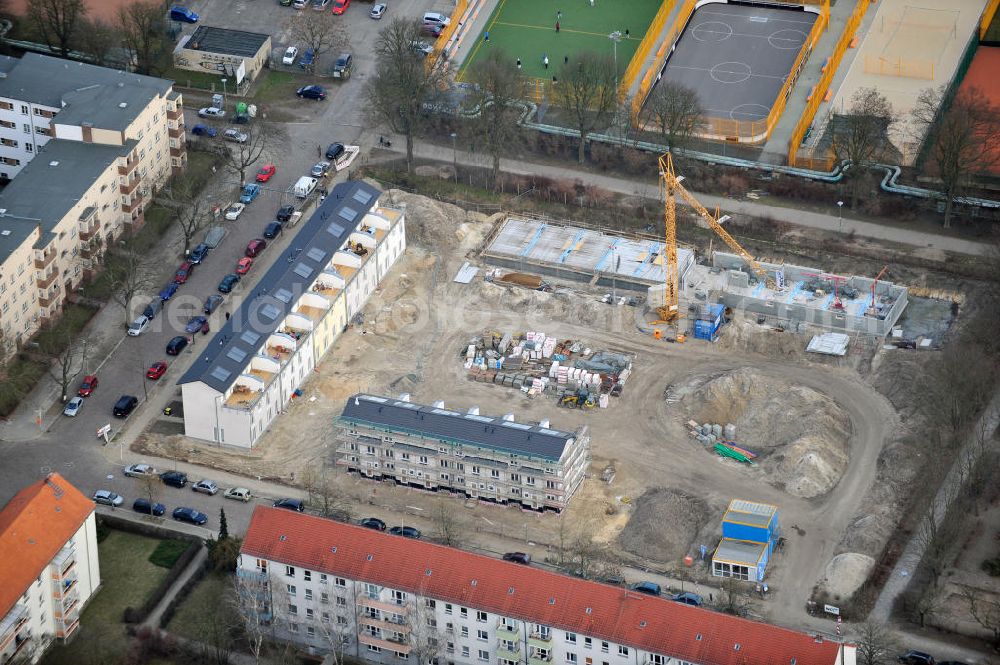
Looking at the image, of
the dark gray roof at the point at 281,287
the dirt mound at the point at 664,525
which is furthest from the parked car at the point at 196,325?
the dirt mound at the point at 664,525

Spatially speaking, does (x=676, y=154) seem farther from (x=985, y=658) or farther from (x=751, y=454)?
(x=985, y=658)

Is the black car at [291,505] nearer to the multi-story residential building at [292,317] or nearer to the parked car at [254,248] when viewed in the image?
the multi-story residential building at [292,317]

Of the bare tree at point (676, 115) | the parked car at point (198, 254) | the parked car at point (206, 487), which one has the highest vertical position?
the bare tree at point (676, 115)

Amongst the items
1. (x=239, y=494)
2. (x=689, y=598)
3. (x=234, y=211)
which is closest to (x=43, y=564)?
(x=239, y=494)

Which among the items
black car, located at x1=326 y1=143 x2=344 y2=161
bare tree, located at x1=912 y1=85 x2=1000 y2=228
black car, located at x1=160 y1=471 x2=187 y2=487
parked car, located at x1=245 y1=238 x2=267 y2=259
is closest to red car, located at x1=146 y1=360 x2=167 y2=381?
black car, located at x1=160 y1=471 x2=187 y2=487

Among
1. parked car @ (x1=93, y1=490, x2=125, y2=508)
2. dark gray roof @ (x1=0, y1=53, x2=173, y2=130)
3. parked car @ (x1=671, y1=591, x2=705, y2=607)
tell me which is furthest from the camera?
dark gray roof @ (x1=0, y1=53, x2=173, y2=130)

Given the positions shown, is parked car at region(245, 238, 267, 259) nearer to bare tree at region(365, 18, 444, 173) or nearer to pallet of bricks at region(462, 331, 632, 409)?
bare tree at region(365, 18, 444, 173)

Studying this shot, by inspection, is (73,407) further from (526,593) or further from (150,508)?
(526,593)
